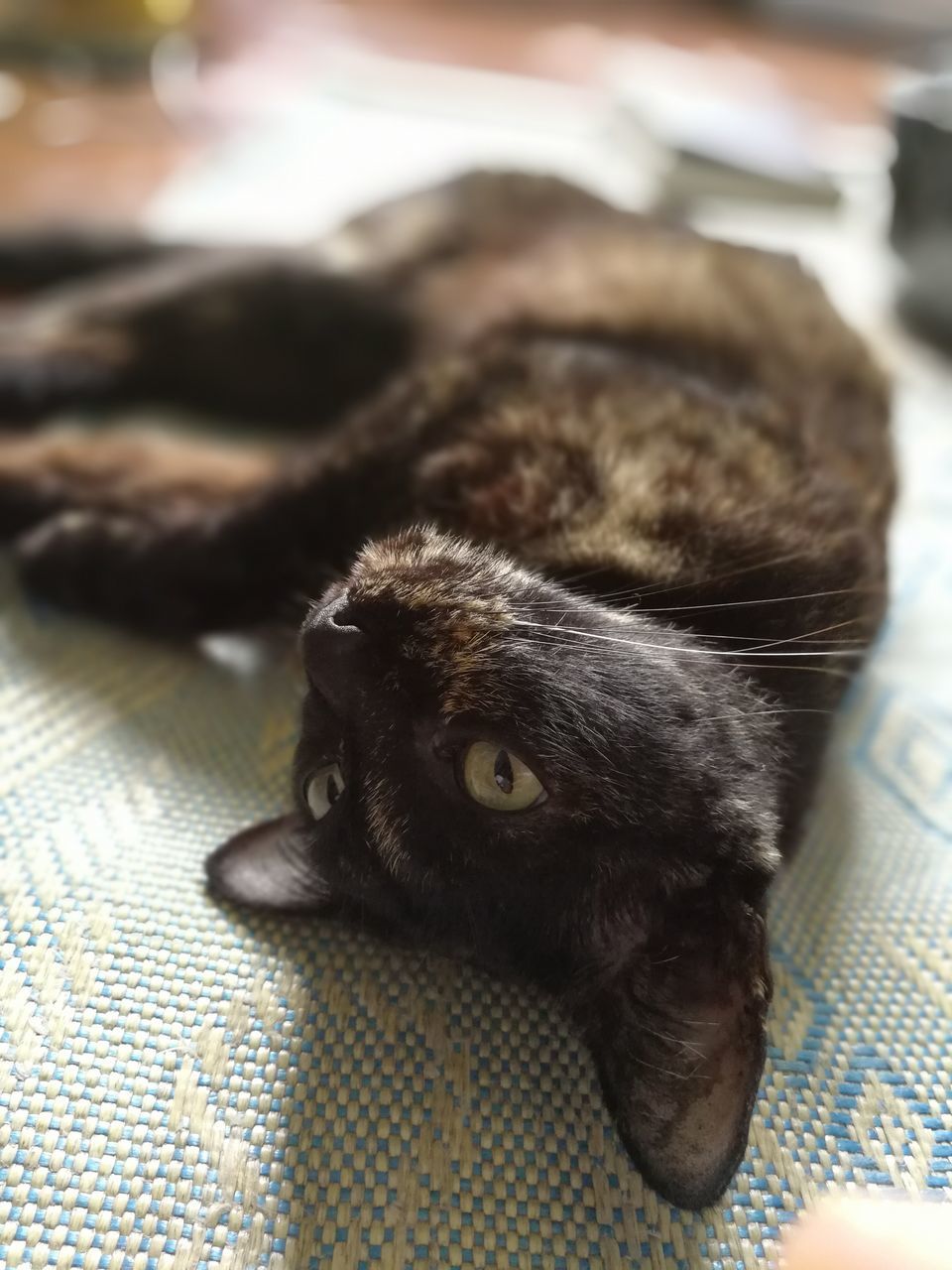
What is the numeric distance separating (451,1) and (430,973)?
456cm

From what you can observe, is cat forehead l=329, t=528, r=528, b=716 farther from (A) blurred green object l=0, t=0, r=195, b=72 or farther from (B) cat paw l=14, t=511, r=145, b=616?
(A) blurred green object l=0, t=0, r=195, b=72

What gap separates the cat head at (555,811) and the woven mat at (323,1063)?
0.04 metres

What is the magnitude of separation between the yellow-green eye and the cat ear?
12cm

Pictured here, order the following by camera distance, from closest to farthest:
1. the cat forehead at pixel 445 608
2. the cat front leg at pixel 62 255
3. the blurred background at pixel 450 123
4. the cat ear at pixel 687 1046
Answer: the cat ear at pixel 687 1046, the cat forehead at pixel 445 608, the cat front leg at pixel 62 255, the blurred background at pixel 450 123

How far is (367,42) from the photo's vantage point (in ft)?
11.6

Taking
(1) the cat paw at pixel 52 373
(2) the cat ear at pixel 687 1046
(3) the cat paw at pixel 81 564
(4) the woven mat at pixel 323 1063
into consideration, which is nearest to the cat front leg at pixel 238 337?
(1) the cat paw at pixel 52 373

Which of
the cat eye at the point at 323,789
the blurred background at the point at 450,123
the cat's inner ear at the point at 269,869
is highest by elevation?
the blurred background at the point at 450,123

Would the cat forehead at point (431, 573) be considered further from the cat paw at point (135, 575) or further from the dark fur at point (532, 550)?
the cat paw at point (135, 575)

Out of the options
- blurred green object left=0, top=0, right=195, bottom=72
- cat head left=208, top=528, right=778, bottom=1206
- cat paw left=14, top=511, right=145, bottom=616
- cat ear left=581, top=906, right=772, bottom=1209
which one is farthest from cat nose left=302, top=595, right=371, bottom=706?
blurred green object left=0, top=0, right=195, bottom=72

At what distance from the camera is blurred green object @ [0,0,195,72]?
2768 mm

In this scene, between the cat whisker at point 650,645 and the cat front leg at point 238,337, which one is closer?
the cat whisker at point 650,645

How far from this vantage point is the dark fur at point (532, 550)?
2.06ft

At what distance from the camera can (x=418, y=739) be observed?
661 mm

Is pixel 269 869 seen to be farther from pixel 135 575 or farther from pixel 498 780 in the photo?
pixel 135 575
